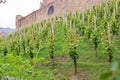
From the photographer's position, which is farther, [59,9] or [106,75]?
[59,9]

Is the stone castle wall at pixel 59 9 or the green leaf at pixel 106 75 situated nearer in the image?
the green leaf at pixel 106 75

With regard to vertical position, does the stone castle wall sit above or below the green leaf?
above

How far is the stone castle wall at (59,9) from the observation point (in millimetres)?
29031

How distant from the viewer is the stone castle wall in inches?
1143

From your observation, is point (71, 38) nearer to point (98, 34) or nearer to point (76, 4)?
point (98, 34)

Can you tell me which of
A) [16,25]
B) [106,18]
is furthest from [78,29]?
[16,25]

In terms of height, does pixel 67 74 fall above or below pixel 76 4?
below

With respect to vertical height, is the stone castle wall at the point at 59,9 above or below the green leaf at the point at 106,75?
above

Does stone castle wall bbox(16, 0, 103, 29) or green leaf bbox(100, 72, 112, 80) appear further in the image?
stone castle wall bbox(16, 0, 103, 29)

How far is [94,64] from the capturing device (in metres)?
12.5

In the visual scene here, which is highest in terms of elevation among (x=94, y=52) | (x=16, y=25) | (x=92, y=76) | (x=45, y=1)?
(x=45, y=1)

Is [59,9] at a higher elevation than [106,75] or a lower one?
higher

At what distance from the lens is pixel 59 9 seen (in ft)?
111

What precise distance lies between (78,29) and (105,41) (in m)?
6.18
